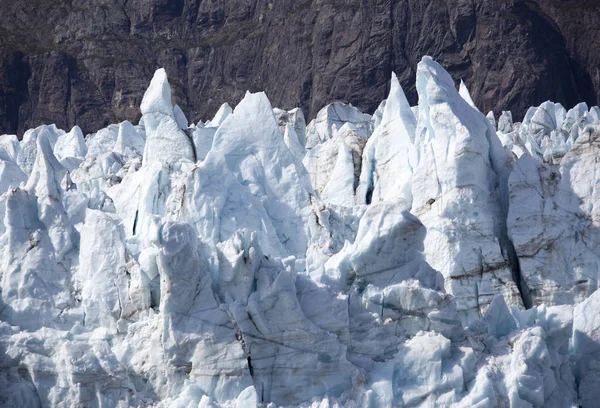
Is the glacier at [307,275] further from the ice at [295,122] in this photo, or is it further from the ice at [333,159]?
the ice at [295,122]

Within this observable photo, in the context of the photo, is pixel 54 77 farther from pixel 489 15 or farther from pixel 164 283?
pixel 164 283

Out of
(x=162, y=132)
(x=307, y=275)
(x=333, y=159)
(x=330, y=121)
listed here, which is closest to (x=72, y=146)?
(x=330, y=121)

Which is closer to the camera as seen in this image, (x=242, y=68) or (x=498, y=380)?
(x=498, y=380)

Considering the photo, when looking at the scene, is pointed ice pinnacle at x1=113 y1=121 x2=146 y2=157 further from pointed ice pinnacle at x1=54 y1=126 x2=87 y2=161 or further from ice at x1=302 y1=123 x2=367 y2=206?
ice at x1=302 y1=123 x2=367 y2=206

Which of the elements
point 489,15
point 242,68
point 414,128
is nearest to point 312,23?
point 242,68

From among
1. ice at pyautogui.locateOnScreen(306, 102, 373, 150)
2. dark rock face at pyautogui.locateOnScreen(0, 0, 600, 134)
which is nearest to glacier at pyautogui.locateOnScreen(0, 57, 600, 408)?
ice at pyautogui.locateOnScreen(306, 102, 373, 150)

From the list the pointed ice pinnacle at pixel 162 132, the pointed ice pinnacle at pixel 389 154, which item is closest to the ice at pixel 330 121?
the pointed ice pinnacle at pixel 389 154

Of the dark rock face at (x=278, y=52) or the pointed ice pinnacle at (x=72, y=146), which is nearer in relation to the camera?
the pointed ice pinnacle at (x=72, y=146)
